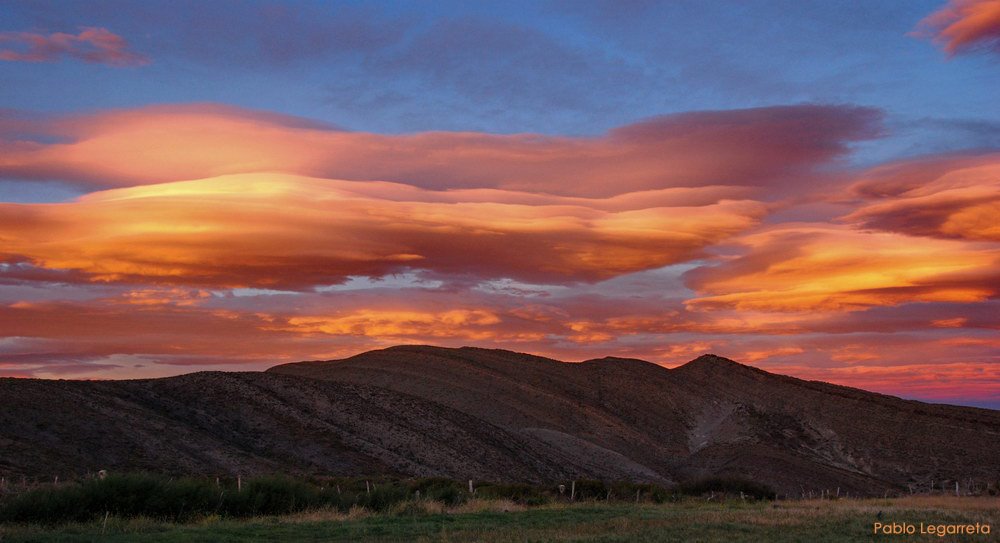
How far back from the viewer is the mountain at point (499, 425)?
2325 inches

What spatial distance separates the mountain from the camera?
59062 mm

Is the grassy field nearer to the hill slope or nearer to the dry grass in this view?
the dry grass

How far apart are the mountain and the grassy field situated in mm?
24439

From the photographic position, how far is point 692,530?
26.2m

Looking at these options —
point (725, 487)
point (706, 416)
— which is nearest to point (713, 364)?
point (706, 416)

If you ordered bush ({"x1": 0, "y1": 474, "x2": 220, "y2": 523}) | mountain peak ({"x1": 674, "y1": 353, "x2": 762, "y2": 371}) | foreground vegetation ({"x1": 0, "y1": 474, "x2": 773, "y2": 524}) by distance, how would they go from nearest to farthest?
bush ({"x1": 0, "y1": 474, "x2": 220, "y2": 523}) → foreground vegetation ({"x1": 0, "y1": 474, "x2": 773, "y2": 524}) → mountain peak ({"x1": 674, "y1": 353, "x2": 762, "y2": 371})

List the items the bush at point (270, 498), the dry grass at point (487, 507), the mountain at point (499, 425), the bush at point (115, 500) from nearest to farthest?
the bush at point (115, 500), the bush at point (270, 498), the dry grass at point (487, 507), the mountain at point (499, 425)

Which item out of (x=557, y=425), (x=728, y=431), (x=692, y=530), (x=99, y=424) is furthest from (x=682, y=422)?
(x=692, y=530)

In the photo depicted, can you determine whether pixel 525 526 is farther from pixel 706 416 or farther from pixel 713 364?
pixel 713 364

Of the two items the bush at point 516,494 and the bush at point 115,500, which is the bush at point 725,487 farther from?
the bush at point 115,500

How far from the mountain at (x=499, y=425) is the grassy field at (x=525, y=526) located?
24439 millimetres

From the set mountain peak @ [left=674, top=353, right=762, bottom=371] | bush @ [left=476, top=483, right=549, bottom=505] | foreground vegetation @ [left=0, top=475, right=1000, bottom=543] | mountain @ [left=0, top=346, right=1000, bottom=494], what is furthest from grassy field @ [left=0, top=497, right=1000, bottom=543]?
mountain peak @ [left=674, top=353, right=762, bottom=371]

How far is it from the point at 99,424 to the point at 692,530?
45.3 meters

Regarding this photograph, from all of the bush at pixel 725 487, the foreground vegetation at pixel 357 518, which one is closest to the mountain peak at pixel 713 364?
the bush at pixel 725 487
